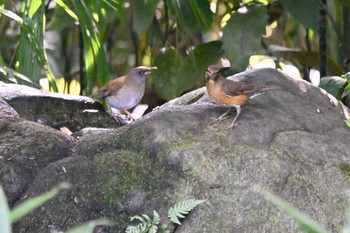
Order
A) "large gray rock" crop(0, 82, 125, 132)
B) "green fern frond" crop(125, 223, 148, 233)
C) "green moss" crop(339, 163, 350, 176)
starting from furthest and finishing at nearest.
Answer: "large gray rock" crop(0, 82, 125, 132), "green moss" crop(339, 163, 350, 176), "green fern frond" crop(125, 223, 148, 233)

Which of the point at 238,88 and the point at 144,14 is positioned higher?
the point at 238,88

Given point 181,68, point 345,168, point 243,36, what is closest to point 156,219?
point 345,168

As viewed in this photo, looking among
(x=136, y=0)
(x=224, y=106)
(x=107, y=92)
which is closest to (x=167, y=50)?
(x=136, y=0)

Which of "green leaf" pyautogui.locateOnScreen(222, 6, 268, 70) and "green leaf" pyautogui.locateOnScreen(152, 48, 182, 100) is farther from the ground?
"green leaf" pyautogui.locateOnScreen(222, 6, 268, 70)

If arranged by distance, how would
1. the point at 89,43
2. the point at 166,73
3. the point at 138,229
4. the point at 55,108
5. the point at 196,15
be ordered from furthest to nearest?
the point at 166,73
the point at 196,15
the point at 89,43
the point at 55,108
the point at 138,229

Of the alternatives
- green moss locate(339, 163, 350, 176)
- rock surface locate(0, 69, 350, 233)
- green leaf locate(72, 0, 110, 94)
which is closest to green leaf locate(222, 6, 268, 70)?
green leaf locate(72, 0, 110, 94)

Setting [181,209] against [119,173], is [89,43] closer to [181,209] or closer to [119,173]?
[119,173]

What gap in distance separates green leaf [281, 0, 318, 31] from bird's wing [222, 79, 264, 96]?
6.23 ft

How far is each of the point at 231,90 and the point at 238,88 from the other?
0.06m

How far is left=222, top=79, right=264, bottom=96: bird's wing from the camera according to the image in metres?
4.16

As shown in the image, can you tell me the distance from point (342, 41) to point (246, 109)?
2.59 m

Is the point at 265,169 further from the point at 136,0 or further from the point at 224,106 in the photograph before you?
the point at 136,0

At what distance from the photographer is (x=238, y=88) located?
13.9 ft

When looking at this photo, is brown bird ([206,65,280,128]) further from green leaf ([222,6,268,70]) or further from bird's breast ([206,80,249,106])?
green leaf ([222,6,268,70])
